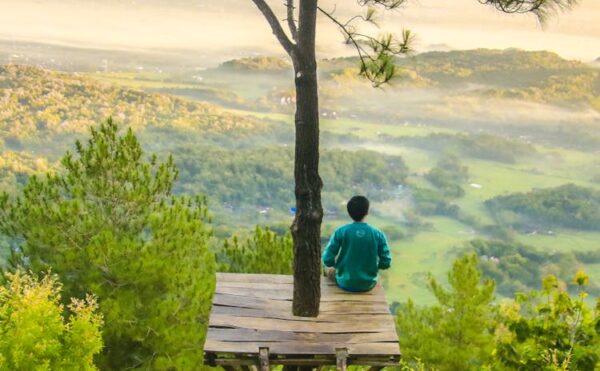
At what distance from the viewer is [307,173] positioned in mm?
4738

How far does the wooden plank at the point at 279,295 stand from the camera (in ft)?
16.4

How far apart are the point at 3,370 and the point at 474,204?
209ft

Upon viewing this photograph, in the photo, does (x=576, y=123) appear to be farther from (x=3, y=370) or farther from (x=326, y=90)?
(x=3, y=370)

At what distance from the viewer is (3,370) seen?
454 cm

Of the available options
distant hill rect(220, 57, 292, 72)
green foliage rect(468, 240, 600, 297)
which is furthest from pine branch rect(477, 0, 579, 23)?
distant hill rect(220, 57, 292, 72)

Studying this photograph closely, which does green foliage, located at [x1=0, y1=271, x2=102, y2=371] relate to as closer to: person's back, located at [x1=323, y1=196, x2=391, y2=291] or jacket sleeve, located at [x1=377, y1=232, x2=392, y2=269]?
person's back, located at [x1=323, y1=196, x2=391, y2=291]

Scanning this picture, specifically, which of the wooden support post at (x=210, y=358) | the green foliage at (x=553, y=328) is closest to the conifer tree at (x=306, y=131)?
the wooden support post at (x=210, y=358)

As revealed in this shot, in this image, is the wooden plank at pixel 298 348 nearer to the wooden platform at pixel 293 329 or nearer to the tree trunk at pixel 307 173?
the wooden platform at pixel 293 329

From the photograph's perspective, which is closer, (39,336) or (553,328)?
(39,336)

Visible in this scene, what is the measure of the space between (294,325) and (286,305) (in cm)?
29

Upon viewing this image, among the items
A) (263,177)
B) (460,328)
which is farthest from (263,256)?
(263,177)

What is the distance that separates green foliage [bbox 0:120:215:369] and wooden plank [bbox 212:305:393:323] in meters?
2.97

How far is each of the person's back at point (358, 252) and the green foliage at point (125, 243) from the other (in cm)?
299

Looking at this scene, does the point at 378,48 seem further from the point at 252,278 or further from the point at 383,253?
the point at 252,278
